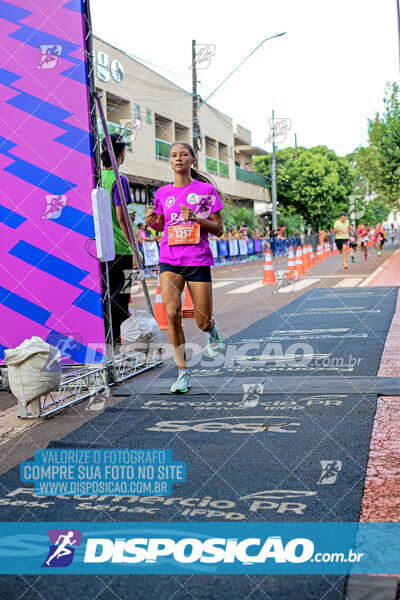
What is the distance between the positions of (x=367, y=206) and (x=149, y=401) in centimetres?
10096

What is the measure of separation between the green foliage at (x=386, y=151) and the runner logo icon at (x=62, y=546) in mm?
41571

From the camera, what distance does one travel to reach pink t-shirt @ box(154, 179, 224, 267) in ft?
18.5

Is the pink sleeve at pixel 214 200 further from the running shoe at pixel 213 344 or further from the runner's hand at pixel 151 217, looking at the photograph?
the running shoe at pixel 213 344

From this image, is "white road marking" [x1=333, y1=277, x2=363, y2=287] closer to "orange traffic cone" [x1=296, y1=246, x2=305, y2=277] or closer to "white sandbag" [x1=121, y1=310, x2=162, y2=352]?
"orange traffic cone" [x1=296, y1=246, x2=305, y2=277]

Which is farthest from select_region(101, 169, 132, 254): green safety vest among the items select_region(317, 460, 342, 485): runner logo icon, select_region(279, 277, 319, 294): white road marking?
select_region(279, 277, 319, 294): white road marking

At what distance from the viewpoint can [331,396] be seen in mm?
5281

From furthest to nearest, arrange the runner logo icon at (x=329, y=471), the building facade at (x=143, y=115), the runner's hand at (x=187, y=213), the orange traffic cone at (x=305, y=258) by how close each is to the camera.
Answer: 1. the building facade at (x=143, y=115)
2. the orange traffic cone at (x=305, y=258)
3. the runner's hand at (x=187, y=213)
4. the runner logo icon at (x=329, y=471)

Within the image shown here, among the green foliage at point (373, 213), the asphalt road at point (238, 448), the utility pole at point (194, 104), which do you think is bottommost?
the asphalt road at point (238, 448)

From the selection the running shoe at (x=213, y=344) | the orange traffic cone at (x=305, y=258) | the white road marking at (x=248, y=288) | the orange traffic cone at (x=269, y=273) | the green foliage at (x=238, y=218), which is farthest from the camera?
the green foliage at (x=238, y=218)

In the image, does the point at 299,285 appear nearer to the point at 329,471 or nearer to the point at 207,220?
the point at 207,220

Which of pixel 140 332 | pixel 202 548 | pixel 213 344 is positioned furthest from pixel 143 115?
pixel 202 548

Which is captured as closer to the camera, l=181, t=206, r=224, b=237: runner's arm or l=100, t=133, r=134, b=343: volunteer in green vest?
l=181, t=206, r=224, b=237: runner's arm

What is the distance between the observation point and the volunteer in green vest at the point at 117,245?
655 cm

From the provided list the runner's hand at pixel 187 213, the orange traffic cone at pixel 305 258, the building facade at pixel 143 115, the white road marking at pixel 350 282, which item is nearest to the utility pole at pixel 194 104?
the building facade at pixel 143 115
